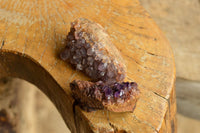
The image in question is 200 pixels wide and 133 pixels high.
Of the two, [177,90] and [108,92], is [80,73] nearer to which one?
[108,92]

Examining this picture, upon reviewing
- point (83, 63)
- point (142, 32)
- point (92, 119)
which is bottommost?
point (92, 119)

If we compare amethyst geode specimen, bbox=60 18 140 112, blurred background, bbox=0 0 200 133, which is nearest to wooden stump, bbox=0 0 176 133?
amethyst geode specimen, bbox=60 18 140 112

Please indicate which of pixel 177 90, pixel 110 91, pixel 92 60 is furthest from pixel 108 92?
pixel 177 90

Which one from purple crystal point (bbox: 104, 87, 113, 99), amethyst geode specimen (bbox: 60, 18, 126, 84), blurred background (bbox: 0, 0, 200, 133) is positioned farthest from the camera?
blurred background (bbox: 0, 0, 200, 133)

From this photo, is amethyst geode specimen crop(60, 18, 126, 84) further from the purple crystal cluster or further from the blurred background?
the blurred background

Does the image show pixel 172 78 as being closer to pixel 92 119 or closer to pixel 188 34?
pixel 92 119

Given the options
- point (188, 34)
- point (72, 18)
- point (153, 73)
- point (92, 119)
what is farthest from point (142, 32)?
point (188, 34)

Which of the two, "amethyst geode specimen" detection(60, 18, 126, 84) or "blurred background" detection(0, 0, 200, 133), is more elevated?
"amethyst geode specimen" detection(60, 18, 126, 84)

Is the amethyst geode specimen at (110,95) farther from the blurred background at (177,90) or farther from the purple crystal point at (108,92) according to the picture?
the blurred background at (177,90)
